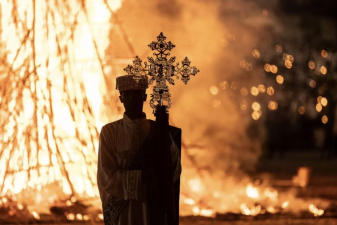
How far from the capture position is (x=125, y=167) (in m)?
3.53

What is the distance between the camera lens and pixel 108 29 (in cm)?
789

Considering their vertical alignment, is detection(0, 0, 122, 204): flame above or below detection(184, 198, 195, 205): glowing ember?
above

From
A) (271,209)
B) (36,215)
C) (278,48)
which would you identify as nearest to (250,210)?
(271,209)

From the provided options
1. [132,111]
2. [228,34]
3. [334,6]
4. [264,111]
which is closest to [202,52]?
[228,34]

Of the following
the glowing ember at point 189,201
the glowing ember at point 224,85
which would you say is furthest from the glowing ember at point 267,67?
the glowing ember at point 189,201

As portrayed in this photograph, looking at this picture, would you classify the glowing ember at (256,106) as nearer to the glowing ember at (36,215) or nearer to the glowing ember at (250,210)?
the glowing ember at (250,210)

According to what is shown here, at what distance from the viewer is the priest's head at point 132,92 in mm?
3510

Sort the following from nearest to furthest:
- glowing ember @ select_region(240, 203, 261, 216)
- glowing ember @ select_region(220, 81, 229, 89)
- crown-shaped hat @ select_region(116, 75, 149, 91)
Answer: crown-shaped hat @ select_region(116, 75, 149, 91), glowing ember @ select_region(240, 203, 261, 216), glowing ember @ select_region(220, 81, 229, 89)

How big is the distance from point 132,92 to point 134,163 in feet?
1.40

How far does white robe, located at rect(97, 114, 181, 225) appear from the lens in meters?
3.45

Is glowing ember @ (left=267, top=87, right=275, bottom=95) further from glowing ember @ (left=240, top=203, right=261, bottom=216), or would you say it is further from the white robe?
the white robe

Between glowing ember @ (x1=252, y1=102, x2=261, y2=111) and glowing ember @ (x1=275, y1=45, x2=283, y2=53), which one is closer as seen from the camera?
glowing ember @ (x1=275, y1=45, x2=283, y2=53)

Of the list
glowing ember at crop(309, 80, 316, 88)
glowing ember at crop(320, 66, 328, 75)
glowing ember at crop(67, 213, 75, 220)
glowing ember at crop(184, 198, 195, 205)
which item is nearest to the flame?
glowing ember at crop(67, 213, 75, 220)

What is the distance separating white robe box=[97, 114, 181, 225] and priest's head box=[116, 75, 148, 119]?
6cm
